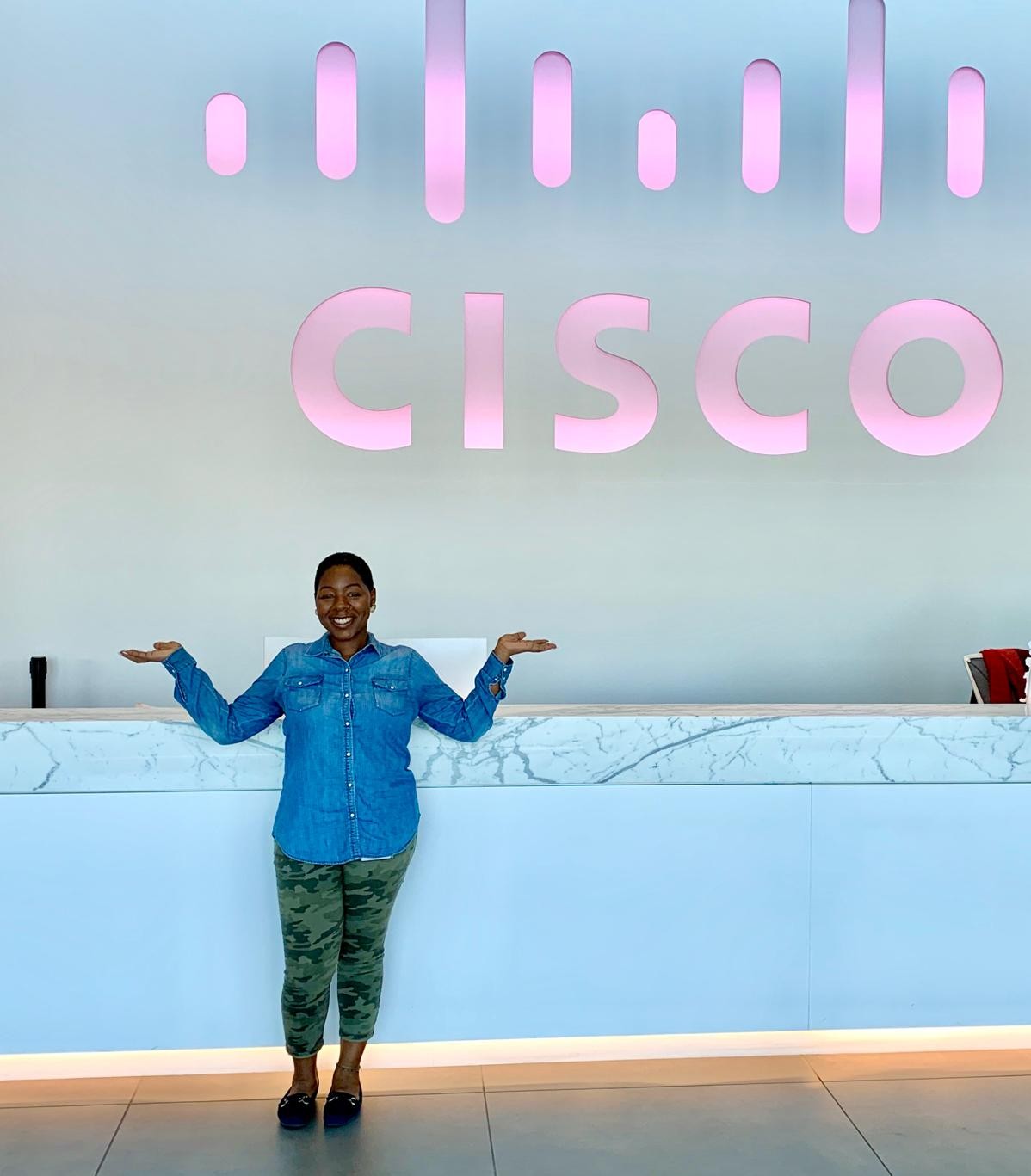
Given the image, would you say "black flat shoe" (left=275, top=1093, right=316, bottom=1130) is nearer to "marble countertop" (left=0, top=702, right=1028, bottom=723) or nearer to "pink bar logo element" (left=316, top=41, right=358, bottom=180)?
"marble countertop" (left=0, top=702, right=1028, bottom=723)

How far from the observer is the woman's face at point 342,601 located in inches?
105

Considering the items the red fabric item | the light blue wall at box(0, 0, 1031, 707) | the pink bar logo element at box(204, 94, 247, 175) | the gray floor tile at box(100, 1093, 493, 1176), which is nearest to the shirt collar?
the gray floor tile at box(100, 1093, 493, 1176)

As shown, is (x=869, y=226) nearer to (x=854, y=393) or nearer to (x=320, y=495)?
(x=854, y=393)

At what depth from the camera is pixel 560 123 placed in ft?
11.5

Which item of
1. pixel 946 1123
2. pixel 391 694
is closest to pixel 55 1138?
pixel 391 694

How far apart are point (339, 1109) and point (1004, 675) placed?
8.90ft

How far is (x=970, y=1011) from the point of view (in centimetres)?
299

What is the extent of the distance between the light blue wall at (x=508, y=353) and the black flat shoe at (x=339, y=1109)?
2.45 m

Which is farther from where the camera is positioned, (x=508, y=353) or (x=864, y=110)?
(x=508, y=353)

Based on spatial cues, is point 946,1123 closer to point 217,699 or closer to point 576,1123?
point 576,1123

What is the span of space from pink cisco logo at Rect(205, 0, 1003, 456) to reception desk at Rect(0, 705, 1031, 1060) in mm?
999

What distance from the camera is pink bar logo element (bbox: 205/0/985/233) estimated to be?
3436 millimetres

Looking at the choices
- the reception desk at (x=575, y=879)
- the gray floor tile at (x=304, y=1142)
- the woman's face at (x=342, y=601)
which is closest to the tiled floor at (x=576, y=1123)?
the gray floor tile at (x=304, y=1142)

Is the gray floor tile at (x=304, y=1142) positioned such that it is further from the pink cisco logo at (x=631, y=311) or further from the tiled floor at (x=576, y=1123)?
the pink cisco logo at (x=631, y=311)
